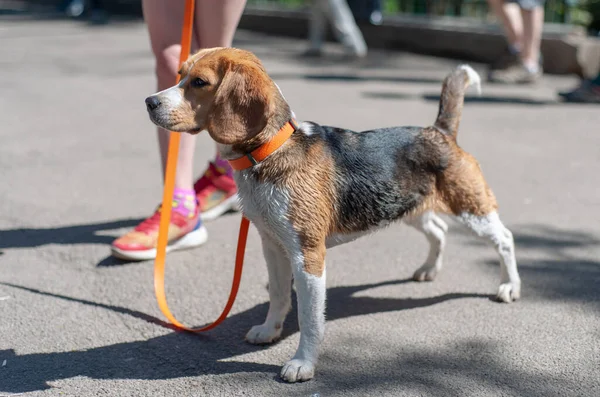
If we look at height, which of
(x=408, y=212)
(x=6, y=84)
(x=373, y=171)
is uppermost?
(x=373, y=171)

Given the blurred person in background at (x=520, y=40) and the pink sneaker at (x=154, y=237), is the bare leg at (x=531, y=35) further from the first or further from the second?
the pink sneaker at (x=154, y=237)

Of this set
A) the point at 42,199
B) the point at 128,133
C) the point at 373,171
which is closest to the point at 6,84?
the point at 128,133

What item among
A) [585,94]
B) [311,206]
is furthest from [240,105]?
[585,94]

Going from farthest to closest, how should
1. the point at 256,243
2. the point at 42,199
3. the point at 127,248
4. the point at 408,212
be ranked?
1. the point at 42,199
2. the point at 256,243
3. the point at 127,248
4. the point at 408,212

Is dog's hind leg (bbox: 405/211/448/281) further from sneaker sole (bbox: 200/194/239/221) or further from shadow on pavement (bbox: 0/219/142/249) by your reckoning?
shadow on pavement (bbox: 0/219/142/249)

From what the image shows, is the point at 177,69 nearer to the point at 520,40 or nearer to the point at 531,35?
the point at 531,35

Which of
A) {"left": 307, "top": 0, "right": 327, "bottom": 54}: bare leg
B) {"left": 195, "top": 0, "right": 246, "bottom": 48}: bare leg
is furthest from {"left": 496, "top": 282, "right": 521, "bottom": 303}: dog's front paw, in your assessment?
{"left": 307, "top": 0, "right": 327, "bottom": 54}: bare leg

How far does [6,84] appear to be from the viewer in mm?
9672

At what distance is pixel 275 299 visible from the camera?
341 cm

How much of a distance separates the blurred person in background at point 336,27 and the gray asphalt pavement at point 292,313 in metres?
3.98

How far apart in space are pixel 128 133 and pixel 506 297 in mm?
4546

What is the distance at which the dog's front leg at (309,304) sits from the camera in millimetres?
3049

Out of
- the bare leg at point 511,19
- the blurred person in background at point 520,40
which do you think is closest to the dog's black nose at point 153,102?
the blurred person in background at point 520,40

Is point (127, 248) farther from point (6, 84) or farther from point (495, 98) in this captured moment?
point (6, 84)
